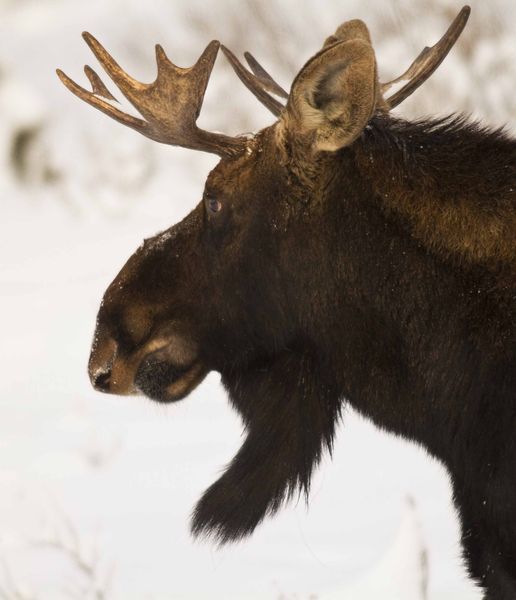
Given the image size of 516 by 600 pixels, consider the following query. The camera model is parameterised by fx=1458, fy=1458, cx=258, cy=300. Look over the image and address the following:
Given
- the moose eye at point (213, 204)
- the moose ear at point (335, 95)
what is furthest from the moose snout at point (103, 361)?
the moose ear at point (335, 95)

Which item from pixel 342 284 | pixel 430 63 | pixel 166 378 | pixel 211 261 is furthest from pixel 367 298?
pixel 430 63

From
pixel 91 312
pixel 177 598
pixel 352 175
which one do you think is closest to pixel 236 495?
pixel 352 175

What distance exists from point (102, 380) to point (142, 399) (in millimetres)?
1588

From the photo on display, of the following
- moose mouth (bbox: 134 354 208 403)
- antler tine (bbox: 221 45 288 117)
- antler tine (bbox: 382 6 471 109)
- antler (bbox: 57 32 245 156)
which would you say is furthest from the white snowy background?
antler tine (bbox: 382 6 471 109)

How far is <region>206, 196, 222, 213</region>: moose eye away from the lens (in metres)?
3.38

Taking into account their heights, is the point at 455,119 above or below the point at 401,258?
above

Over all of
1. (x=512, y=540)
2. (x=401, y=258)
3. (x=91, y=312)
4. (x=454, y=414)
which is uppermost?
(x=91, y=312)

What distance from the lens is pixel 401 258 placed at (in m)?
3.27

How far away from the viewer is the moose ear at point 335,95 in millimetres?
3092

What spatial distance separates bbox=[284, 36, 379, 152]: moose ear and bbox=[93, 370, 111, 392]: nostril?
73cm

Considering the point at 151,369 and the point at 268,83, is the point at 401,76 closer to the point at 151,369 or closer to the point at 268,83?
the point at 268,83

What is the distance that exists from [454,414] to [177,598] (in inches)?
74.9

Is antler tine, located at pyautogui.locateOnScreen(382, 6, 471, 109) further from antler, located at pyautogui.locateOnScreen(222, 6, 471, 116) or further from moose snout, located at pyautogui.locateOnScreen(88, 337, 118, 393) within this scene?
moose snout, located at pyautogui.locateOnScreen(88, 337, 118, 393)

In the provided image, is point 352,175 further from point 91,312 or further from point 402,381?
point 91,312
